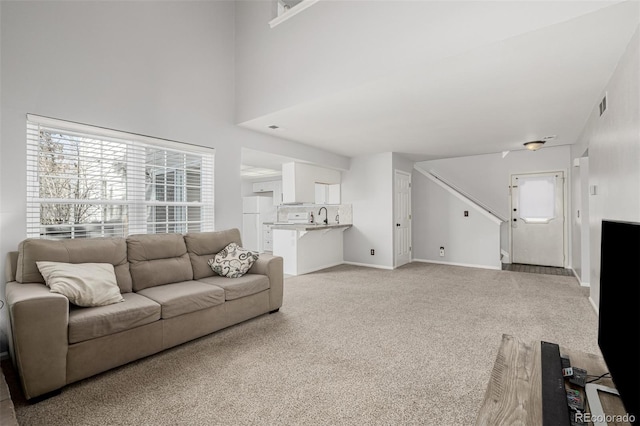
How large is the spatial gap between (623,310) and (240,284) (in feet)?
9.12

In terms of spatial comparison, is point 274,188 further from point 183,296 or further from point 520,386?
point 520,386

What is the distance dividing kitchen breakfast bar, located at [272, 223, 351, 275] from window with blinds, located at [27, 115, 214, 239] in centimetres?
187

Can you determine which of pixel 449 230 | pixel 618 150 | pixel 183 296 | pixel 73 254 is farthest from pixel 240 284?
pixel 449 230

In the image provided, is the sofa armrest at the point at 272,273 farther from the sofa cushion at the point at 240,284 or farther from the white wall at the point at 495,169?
the white wall at the point at 495,169

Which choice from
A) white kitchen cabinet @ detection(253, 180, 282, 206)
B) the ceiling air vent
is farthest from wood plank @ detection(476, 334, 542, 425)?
white kitchen cabinet @ detection(253, 180, 282, 206)

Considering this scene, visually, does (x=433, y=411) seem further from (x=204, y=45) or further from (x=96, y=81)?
(x=204, y=45)

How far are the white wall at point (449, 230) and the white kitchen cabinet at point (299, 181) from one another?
8.59 feet

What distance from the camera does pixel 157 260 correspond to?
3.10m

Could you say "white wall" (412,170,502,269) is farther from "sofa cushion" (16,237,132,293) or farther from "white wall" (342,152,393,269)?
"sofa cushion" (16,237,132,293)

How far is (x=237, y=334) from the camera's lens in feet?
9.53

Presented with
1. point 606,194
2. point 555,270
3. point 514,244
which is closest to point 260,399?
point 606,194

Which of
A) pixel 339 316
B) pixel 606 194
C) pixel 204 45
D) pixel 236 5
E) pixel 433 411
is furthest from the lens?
pixel 236 5

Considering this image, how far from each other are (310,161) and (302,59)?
7.56 feet

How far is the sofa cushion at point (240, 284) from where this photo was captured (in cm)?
300
